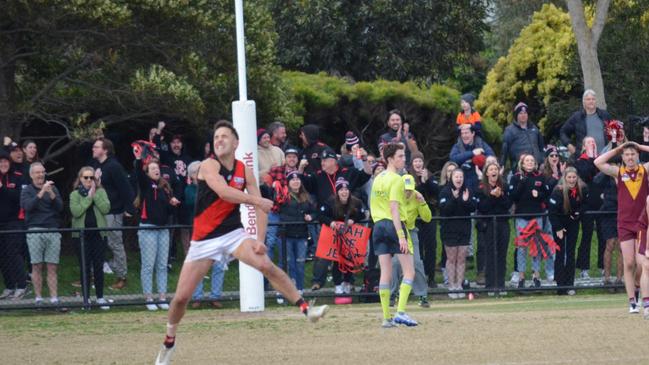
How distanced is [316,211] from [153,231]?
2649mm

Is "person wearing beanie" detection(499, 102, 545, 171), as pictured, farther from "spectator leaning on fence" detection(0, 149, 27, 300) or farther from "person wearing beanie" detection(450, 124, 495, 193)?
"spectator leaning on fence" detection(0, 149, 27, 300)

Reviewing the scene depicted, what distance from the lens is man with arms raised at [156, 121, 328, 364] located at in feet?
39.3

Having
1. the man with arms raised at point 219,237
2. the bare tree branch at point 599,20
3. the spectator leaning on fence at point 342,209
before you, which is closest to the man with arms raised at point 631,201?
the spectator leaning on fence at point 342,209

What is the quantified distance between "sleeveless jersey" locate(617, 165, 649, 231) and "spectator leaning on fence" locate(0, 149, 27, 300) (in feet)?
28.2

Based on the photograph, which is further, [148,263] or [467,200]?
[467,200]

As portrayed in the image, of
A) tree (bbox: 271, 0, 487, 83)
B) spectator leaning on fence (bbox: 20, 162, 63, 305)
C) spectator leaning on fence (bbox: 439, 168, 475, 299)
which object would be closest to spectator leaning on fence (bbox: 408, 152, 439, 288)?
spectator leaning on fence (bbox: 439, 168, 475, 299)

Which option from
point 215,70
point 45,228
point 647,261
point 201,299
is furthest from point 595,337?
point 215,70

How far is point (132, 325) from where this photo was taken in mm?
16812

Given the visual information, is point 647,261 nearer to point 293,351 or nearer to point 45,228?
point 293,351

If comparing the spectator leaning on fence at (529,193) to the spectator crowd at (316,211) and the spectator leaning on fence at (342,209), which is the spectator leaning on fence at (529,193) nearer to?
Answer: the spectator crowd at (316,211)

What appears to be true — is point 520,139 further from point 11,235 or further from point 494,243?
point 11,235

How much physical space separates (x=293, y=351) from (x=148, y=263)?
674cm

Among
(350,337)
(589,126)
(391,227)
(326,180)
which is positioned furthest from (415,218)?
(589,126)

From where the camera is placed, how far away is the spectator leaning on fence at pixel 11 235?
19.2 m
